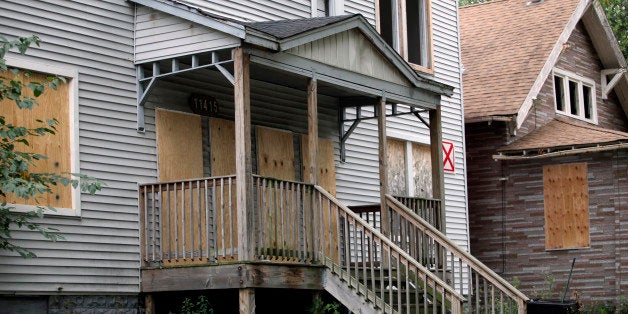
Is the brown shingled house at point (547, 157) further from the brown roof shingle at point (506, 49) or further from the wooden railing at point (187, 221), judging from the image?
the wooden railing at point (187, 221)

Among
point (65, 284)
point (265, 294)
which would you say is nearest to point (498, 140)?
point (265, 294)

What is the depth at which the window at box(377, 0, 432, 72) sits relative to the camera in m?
21.7

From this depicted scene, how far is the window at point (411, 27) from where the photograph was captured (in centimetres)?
2167

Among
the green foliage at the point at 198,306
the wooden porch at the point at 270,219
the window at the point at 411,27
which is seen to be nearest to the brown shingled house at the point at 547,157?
the window at the point at 411,27

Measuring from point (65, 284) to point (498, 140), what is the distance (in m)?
14.0

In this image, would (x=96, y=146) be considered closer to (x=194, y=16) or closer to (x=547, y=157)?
(x=194, y=16)

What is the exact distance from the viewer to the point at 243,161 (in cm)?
1416

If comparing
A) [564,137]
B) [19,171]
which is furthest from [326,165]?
[564,137]

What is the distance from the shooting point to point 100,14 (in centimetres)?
1504

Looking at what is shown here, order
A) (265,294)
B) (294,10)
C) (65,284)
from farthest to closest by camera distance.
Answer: (294,10), (265,294), (65,284)

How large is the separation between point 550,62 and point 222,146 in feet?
41.2

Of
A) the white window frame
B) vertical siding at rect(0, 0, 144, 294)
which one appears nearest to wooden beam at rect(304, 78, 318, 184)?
vertical siding at rect(0, 0, 144, 294)

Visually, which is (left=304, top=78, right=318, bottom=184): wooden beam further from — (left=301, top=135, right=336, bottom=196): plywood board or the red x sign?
the red x sign

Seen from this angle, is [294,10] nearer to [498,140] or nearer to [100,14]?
[100,14]
